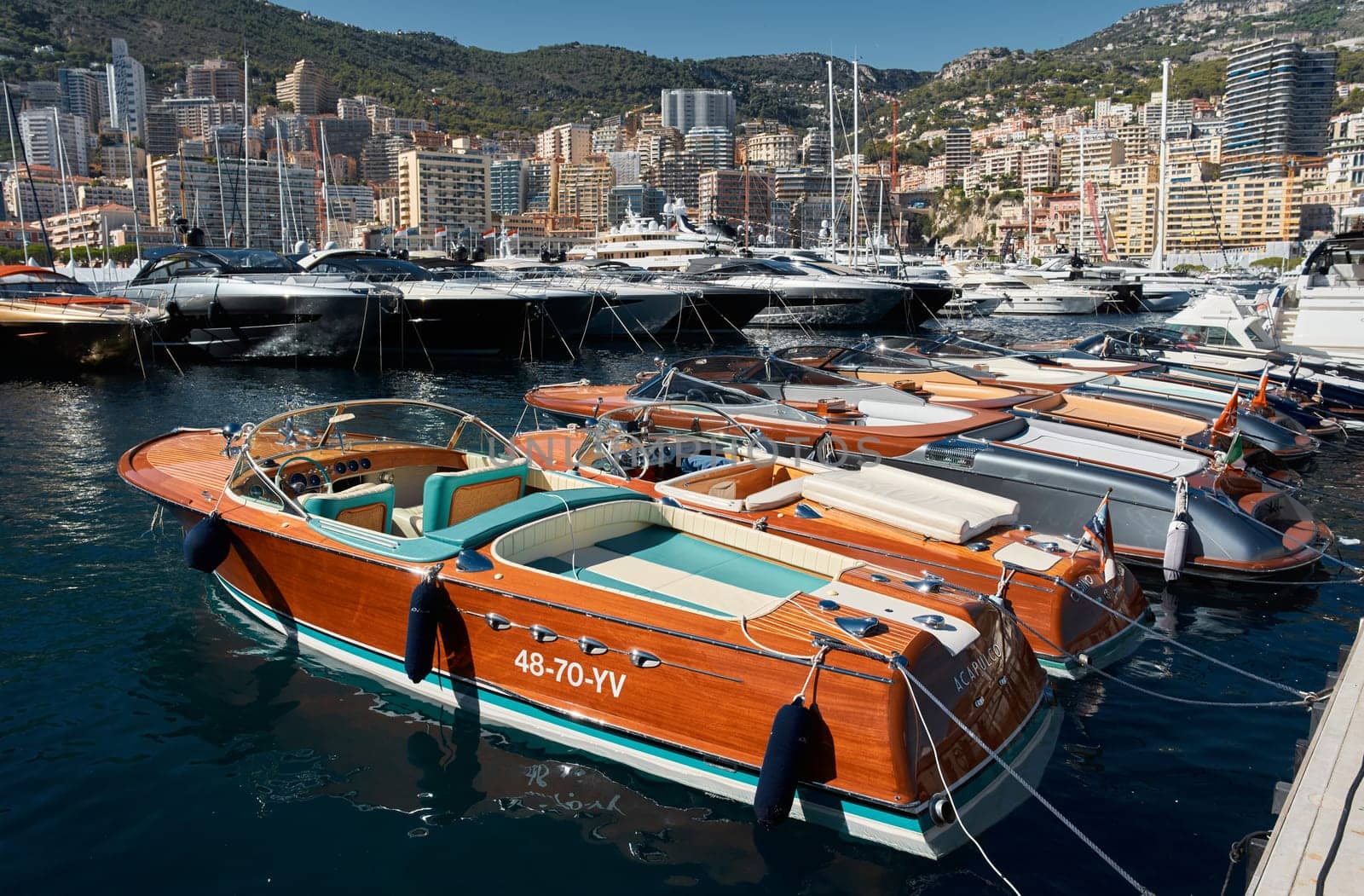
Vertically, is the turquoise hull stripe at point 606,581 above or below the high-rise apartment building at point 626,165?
below

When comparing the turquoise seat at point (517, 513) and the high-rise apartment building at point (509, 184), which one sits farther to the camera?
the high-rise apartment building at point (509, 184)

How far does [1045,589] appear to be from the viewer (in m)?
7.66

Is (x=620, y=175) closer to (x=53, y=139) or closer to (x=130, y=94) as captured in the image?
(x=130, y=94)

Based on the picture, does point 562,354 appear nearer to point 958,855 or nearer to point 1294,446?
point 1294,446

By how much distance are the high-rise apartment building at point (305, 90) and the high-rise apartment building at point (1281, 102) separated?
16206 cm

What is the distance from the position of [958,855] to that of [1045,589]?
2768 millimetres

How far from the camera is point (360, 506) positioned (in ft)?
26.7

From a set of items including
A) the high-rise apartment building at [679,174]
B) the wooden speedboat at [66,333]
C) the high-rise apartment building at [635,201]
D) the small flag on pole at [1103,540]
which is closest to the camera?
the small flag on pole at [1103,540]

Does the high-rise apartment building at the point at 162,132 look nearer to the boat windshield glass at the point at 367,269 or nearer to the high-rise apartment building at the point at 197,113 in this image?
the high-rise apartment building at the point at 197,113

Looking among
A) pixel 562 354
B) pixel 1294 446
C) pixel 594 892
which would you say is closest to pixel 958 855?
pixel 594 892

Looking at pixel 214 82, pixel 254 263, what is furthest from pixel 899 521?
pixel 214 82

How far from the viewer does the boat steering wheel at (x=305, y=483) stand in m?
8.41

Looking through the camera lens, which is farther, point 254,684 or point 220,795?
point 254,684

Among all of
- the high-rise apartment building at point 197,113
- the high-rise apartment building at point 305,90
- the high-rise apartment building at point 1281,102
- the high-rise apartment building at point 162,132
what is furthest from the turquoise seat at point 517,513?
the high-rise apartment building at point 305,90
